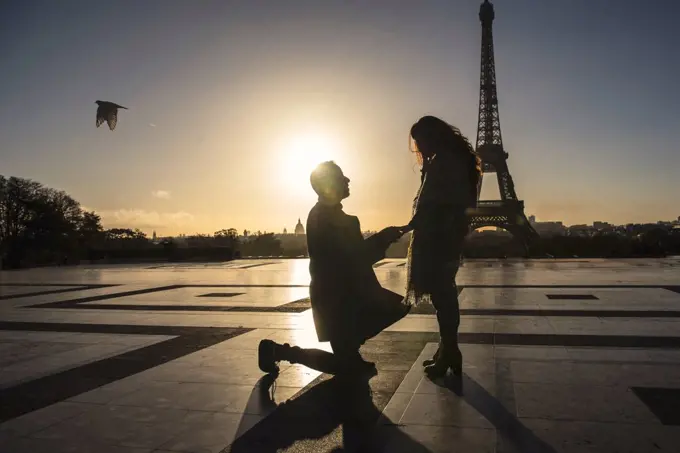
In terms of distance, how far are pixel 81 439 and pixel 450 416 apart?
7.05ft

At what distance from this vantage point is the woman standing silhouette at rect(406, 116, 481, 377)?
13.1ft

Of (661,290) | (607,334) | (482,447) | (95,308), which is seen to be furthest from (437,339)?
(661,290)

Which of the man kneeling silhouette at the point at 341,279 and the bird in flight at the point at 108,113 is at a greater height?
the bird in flight at the point at 108,113

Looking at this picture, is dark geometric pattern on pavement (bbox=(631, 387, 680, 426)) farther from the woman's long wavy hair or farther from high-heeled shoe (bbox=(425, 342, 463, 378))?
the woman's long wavy hair

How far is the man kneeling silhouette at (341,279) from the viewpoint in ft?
12.5

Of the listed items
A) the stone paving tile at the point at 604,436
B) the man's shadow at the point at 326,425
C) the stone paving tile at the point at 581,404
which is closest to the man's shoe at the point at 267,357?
the man's shadow at the point at 326,425

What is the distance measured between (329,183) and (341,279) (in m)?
0.73

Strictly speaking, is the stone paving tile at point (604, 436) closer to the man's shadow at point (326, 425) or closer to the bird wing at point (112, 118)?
the man's shadow at point (326, 425)

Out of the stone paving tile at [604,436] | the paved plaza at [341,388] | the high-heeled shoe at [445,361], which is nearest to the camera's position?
→ the stone paving tile at [604,436]

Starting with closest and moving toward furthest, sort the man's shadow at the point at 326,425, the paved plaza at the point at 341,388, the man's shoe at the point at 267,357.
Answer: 1. the man's shadow at the point at 326,425
2. the paved plaza at the point at 341,388
3. the man's shoe at the point at 267,357

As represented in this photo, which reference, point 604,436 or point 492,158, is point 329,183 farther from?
point 492,158

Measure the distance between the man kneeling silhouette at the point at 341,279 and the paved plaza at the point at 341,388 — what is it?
305mm

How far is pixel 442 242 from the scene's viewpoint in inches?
159

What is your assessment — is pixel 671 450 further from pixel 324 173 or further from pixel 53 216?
pixel 53 216
